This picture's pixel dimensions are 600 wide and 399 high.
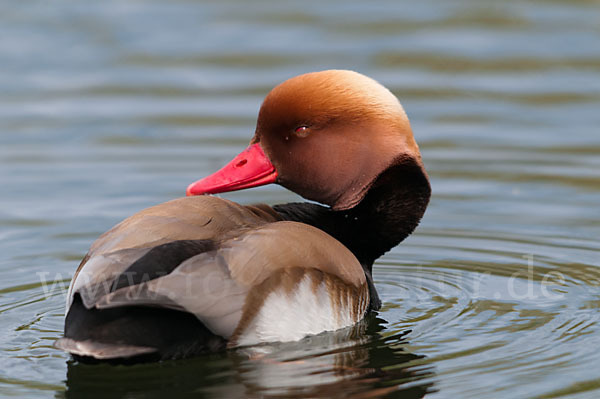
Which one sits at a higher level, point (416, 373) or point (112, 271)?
point (112, 271)

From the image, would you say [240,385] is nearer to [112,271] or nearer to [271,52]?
[112,271]

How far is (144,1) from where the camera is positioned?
1328 cm

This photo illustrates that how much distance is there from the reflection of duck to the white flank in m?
0.05

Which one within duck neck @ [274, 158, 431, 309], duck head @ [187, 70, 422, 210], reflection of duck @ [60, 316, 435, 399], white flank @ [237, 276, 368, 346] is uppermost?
duck head @ [187, 70, 422, 210]

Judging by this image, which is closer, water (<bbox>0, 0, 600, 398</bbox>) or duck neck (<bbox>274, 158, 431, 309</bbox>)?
water (<bbox>0, 0, 600, 398</bbox>)

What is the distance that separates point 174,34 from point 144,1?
4.48ft

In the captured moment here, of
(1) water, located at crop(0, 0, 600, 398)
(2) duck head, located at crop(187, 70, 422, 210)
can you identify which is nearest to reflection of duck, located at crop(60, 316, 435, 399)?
(1) water, located at crop(0, 0, 600, 398)

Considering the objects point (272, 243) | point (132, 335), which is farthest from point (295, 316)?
point (132, 335)

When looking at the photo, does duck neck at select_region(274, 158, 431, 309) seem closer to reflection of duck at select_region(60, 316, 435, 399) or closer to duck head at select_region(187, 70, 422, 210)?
duck head at select_region(187, 70, 422, 210)

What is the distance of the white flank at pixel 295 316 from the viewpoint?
457 cm

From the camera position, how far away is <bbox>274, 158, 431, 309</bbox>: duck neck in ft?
18.1

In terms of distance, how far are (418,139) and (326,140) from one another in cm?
348

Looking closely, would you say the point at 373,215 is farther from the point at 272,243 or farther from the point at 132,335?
the point at 132,335

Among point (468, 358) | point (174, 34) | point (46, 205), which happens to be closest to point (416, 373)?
point (468, 358)
